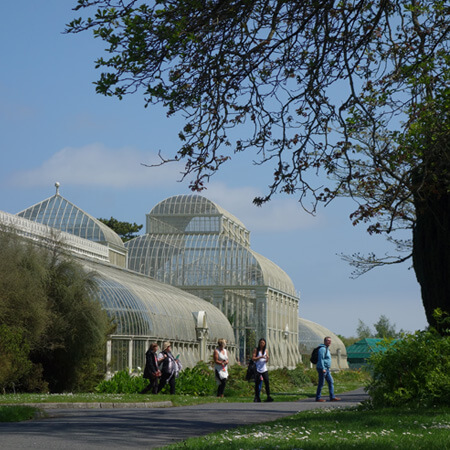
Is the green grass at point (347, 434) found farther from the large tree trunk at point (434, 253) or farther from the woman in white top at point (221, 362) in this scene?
the woman in white top at point (221, 362)

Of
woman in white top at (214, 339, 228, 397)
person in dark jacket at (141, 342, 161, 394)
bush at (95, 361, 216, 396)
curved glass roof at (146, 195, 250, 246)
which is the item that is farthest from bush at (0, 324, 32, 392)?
curved glass roof at (146, 195, 250, 246)

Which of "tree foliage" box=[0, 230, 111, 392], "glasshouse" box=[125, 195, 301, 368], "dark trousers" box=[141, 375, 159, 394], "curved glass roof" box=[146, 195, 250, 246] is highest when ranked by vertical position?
"curved glass roof" box=[146, 195, 250, 246]

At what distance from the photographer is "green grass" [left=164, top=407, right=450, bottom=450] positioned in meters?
9.25

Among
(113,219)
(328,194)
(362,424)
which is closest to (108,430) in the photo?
(362,424)

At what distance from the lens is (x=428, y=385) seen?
15312mm

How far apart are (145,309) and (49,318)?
27.5ft

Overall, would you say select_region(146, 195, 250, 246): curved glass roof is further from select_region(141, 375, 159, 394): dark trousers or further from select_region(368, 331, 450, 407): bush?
select_region(368, 331, 450, 407): bush

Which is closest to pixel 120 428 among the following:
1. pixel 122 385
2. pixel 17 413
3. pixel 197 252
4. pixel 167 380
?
pixel 17 413

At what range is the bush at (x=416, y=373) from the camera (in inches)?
605

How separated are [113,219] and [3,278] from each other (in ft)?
171

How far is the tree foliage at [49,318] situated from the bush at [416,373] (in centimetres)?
1217

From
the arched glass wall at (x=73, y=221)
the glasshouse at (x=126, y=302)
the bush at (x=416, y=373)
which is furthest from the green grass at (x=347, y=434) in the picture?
the arched glass wall at (x=73, y=221)

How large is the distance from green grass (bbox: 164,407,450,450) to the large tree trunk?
9.55 feet

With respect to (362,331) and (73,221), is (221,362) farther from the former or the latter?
(362,331)
